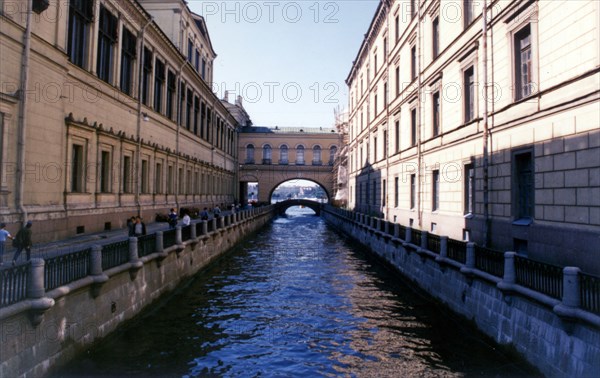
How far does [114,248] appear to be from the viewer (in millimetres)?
10883

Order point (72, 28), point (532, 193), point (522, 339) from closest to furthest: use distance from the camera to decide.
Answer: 1. point (522, 339)
2. point (532, 193)
3. point (72, 28)

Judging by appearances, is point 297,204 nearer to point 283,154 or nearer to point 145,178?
point 283,154

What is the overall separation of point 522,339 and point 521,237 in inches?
186

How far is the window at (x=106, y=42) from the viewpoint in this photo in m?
19.4

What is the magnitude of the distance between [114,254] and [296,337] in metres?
4.95

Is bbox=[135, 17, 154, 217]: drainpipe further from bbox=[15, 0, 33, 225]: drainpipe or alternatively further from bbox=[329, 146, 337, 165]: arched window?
bbox=[329, 146, 337, 165]: arched window

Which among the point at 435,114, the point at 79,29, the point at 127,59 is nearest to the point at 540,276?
the point at 435,114

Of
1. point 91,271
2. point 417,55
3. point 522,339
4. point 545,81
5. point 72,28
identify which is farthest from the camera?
point 417,55

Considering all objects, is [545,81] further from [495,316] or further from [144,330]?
[144,330]

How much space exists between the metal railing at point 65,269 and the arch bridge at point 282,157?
59658mm

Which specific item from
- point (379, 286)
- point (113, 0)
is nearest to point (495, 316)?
point (379, 286)

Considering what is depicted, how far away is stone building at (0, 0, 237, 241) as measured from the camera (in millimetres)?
12992

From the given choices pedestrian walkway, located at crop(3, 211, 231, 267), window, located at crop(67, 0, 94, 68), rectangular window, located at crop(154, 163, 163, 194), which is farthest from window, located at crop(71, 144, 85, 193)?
rectangular window, located at crop(154, 163, 163, 194)

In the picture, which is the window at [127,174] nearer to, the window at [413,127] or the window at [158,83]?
the window at [158,83]
